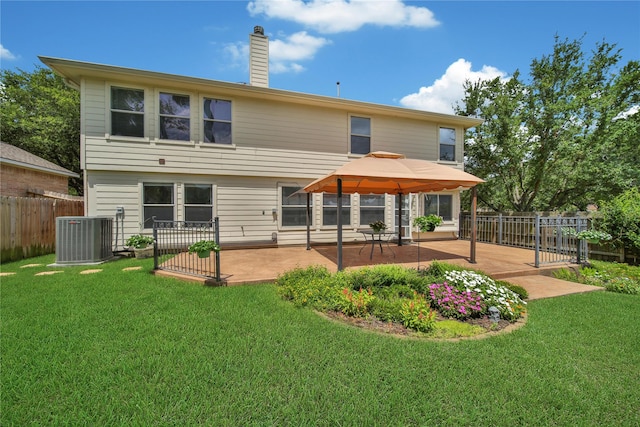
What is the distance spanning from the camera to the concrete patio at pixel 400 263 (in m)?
5.25

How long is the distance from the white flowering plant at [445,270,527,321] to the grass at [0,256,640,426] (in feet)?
0.77

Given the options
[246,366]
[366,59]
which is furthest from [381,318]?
[366,59]

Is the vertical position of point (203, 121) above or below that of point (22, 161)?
above

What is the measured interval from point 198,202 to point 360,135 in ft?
21.1

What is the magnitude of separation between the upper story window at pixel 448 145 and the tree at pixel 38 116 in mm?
22446

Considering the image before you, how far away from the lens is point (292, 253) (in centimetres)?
828

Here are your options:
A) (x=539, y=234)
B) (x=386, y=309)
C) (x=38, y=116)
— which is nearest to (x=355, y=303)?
(x=386, y=309)

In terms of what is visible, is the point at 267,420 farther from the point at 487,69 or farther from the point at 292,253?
the point at 487,69

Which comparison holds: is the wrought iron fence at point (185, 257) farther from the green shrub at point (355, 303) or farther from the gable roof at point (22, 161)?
the gable roof at point (22, 161)

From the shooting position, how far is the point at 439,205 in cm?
1153

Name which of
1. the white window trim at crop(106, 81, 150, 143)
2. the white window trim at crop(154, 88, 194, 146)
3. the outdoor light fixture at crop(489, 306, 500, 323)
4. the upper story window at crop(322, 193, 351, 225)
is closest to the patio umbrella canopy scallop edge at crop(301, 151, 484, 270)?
the upper story window at crop(322, 193, 351, 225)

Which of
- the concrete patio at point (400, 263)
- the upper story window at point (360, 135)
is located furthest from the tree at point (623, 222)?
the upper story window at point (360, 135)

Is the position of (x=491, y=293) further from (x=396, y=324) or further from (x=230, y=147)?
(x=230, y=147)

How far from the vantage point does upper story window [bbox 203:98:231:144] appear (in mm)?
8797
